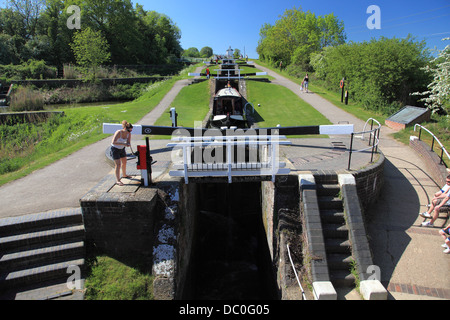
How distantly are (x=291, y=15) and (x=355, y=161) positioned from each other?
41869 millimetres

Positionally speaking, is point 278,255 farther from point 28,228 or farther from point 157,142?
point 157,142

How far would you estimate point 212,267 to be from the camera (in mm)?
8750

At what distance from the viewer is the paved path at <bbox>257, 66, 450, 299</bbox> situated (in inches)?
226

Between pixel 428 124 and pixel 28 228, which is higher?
pixel 428 124

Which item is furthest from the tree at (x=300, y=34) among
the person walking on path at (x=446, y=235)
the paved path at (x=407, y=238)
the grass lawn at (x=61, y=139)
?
the person walking on path at (x=446, y=235)

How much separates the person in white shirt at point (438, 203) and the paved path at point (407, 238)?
17cm

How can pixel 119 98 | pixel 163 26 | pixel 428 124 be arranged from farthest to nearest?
1. pixel 163 26
2. pixel 119 98
3. pixel 428 124

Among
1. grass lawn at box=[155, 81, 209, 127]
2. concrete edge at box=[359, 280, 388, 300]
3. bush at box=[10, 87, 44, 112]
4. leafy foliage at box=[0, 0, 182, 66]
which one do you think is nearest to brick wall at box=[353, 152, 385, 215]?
concrete edge at box=[359, 280, 388, 300]

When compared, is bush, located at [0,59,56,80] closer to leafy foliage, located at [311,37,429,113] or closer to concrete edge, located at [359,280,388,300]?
leafy foliage, located at [311,37,429,113]

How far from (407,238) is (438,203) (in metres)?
1.29

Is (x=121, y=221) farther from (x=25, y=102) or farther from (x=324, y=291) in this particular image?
(x=25, y=102)

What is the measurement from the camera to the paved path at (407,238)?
574cm
